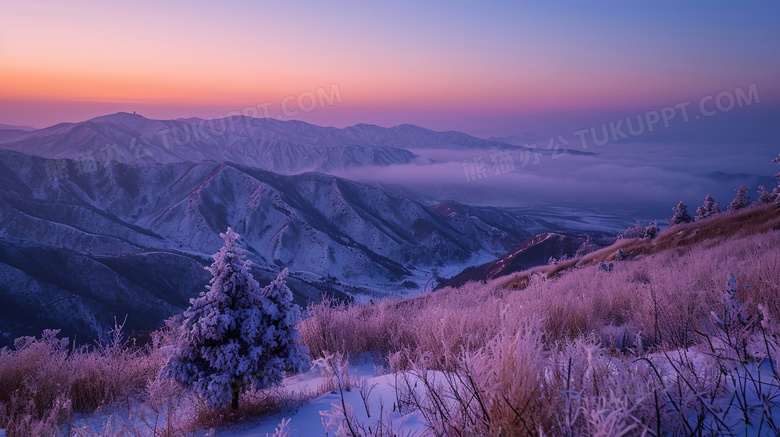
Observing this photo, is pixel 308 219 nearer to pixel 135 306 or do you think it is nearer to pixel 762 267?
pixel 135 306

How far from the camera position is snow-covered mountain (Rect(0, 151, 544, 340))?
43.0m

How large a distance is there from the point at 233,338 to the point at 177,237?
9612cm

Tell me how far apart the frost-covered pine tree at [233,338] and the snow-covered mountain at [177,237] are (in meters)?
42.8

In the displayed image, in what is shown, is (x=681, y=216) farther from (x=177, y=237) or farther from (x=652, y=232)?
(x=177, y=237)

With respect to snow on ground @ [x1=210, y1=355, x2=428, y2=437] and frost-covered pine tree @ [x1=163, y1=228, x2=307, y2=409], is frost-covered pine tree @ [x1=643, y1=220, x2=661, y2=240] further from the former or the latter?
frost-covered pine tree @ [x1=163, y1=228, x2=307, y2=409]

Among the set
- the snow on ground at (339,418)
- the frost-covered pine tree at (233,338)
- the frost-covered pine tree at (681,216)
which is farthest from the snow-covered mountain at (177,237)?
the snow on ground at (339,418)

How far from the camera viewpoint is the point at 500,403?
1.72 meters

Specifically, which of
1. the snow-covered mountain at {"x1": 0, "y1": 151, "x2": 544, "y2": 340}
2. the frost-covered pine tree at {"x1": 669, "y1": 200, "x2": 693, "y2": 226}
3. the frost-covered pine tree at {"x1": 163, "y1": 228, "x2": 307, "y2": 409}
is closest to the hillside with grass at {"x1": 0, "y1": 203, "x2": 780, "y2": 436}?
the frost-covered pine tree at {"x1": 163, "y1": 228, "x2": 307, "y2": 409}

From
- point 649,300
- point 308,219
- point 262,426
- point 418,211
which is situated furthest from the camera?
point 418,211

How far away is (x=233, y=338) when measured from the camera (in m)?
3.74

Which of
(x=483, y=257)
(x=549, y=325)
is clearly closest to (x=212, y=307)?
(x=549, y=325)

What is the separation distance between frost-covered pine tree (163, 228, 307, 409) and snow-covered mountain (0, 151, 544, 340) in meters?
42.8

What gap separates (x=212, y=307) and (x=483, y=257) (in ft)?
363

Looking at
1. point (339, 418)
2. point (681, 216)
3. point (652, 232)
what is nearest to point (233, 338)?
point (339, 418)
